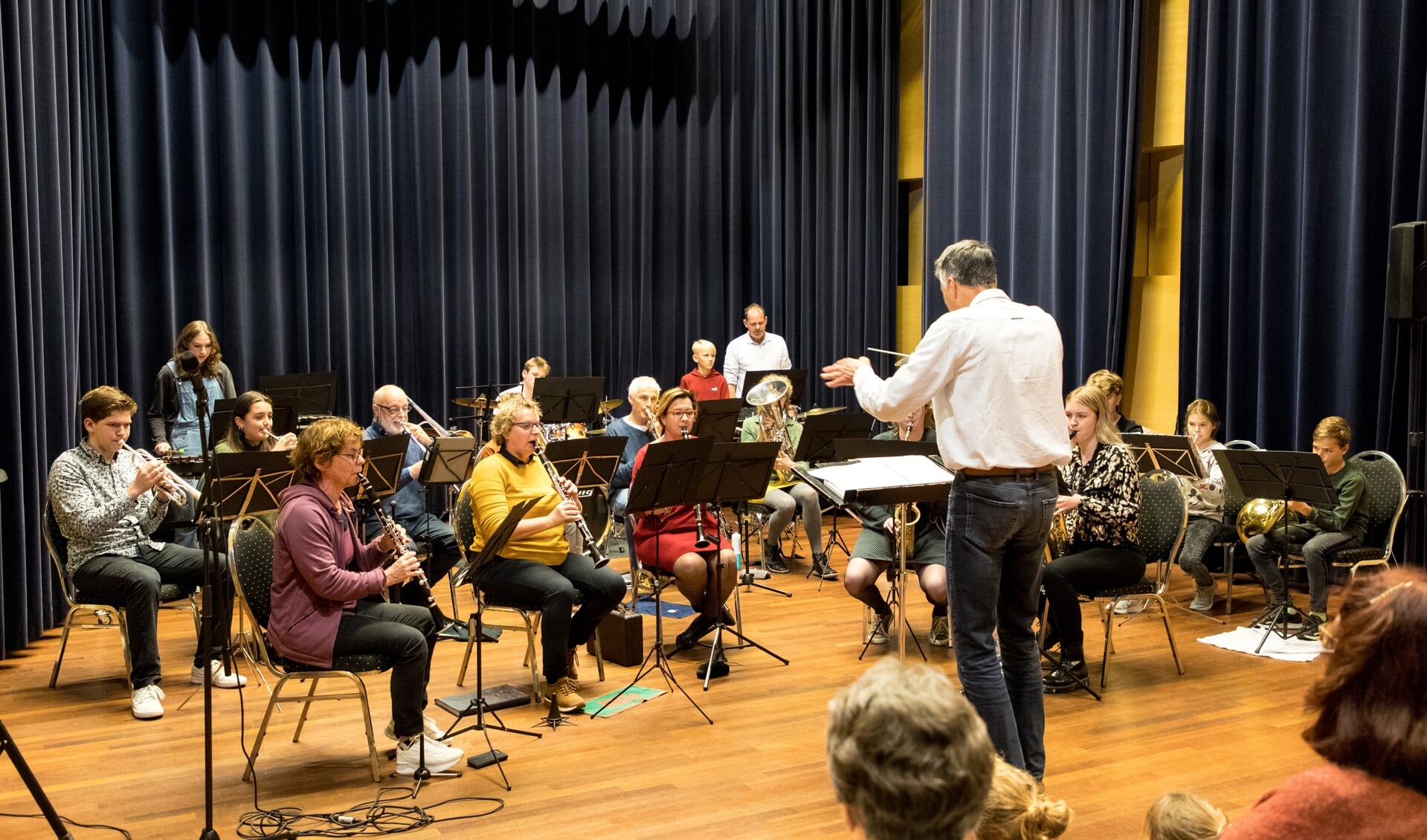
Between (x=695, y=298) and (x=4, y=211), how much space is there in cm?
610

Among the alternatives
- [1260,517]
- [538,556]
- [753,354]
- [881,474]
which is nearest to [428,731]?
[538,556]

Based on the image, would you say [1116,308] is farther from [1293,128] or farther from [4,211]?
[4,211]

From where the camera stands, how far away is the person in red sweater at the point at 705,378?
9.16m

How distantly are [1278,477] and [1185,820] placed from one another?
156 inches

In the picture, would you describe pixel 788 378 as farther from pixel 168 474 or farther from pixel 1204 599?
pixel 168 474

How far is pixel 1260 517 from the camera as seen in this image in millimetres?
6137

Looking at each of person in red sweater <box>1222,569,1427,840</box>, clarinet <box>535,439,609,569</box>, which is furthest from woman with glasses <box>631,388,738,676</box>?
person in red sweater <box>1222,569,1427,840</box>

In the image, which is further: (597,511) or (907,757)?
(597,511)

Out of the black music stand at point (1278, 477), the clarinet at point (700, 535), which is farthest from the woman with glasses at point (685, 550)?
the black music stand at point (1278, 477)

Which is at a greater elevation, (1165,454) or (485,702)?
(1165,454)

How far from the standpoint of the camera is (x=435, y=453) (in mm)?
5836

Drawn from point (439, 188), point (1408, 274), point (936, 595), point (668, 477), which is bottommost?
point (936, 595)

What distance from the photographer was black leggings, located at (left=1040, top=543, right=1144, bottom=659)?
5.08m

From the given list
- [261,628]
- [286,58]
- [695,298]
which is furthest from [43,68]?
[695,298]
